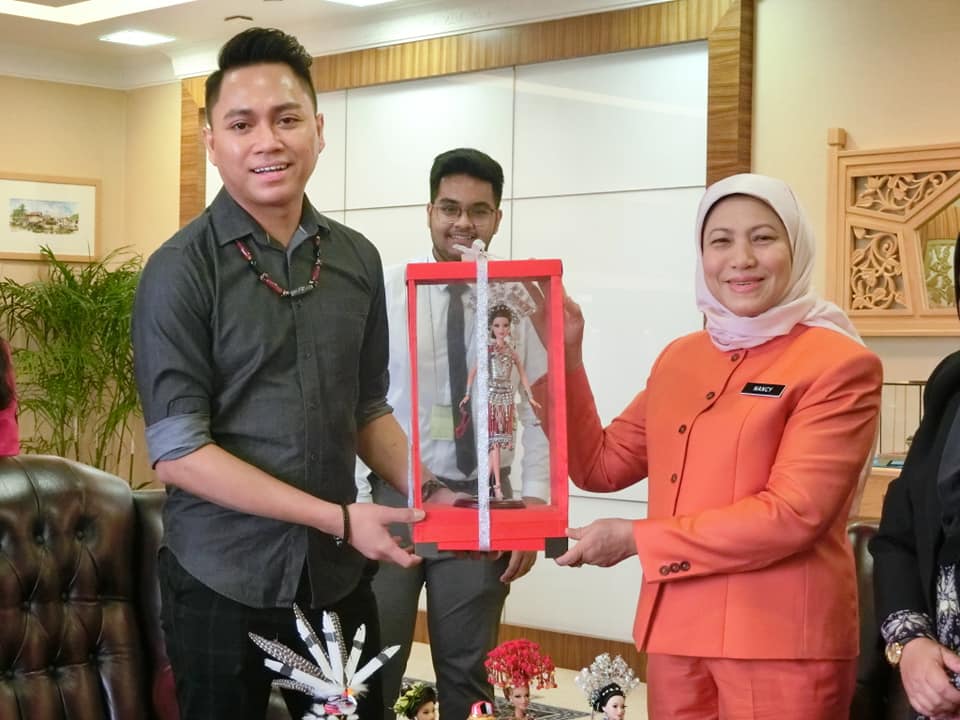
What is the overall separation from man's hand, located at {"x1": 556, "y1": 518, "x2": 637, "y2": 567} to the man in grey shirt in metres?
0.26

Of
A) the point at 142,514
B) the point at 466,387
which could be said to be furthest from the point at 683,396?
the point at 142,514

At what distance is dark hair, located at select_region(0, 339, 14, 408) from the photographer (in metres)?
3.39

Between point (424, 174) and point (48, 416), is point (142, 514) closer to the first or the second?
point (424, 174)

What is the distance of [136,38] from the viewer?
7.08 metres

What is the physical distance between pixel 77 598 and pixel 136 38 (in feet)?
16.3

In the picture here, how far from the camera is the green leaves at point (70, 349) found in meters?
6.98

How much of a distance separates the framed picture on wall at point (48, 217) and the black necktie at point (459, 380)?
5914 mm

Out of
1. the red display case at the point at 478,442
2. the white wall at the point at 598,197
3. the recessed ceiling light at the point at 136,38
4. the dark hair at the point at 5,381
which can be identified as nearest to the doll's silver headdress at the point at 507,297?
the red display case at the point at 478,442

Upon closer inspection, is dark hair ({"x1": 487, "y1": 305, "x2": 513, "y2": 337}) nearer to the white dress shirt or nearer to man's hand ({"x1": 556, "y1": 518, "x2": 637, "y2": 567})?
the white dress shirt

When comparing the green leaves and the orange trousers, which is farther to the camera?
the green leaves

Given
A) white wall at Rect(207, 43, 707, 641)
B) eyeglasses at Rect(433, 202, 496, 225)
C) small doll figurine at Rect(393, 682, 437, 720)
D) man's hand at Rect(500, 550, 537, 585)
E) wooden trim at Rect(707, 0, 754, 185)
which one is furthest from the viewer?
white wall at Rect(207, 43, 707, 641)

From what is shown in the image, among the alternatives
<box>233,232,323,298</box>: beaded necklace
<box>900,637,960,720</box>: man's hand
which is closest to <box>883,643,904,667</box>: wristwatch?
<box>900,637,960,720</box>: man's hand

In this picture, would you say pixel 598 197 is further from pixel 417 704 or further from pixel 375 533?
pixel 375 533

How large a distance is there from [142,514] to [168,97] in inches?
206
